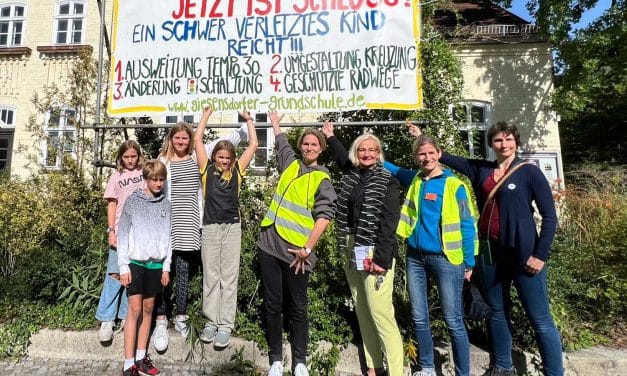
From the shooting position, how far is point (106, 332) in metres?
3.65

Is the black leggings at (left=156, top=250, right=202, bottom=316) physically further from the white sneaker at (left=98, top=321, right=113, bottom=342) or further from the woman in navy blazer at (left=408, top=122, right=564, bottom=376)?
the woman in navy blazer at (left=408, top=122, right=564, bottom=376)

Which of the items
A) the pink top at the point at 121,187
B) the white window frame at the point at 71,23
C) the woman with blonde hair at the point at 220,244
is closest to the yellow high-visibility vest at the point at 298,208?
the woman with blonde hair at the point at 220,244

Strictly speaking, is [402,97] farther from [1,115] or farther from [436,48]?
[1,115]

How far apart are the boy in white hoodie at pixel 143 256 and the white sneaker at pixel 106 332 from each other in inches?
19.4

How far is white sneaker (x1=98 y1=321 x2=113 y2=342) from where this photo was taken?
11.9 ft

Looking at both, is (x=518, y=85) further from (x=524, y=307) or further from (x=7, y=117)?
(x=7, y=117)

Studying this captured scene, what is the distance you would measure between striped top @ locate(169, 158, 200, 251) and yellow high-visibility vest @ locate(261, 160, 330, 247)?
849mm

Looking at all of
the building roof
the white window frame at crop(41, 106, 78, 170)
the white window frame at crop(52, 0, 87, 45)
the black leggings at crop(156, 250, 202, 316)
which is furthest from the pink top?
the white window frame at crop(52, 0, 87, 45)

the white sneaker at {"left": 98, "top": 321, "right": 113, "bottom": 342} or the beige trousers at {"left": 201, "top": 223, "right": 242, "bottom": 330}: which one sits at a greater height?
the beige trousers at {"left": 201, "top": 223, "right": 242, "bottom": 330}

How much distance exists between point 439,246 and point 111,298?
313 cm

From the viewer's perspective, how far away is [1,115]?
1216cm

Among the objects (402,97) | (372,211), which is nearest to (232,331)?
(372,211)

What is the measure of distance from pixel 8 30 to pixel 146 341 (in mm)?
13776

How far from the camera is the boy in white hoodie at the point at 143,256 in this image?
3.19 meters
